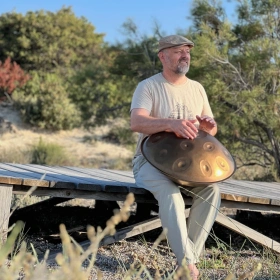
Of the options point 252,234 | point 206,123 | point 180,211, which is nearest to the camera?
point 180,211

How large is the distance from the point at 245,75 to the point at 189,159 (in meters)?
5.35

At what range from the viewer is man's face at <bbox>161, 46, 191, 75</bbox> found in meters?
3.68

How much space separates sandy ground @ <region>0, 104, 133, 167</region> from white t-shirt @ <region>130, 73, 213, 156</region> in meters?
12.1

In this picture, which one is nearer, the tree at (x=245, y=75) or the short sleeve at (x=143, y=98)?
the short sleeve at (x=143, y=98)

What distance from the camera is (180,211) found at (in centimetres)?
321

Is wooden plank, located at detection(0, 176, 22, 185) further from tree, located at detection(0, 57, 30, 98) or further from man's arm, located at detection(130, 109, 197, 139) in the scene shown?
tree, located at detection(0, 57, 30, 98)

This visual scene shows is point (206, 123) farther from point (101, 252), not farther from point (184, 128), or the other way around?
point (101, 252)

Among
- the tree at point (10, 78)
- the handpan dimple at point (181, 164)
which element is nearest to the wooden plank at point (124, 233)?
the handpan dimple at point (181, 164)

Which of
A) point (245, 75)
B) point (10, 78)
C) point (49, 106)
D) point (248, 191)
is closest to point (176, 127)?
point (248, 191)

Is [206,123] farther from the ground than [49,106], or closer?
farther from the ground

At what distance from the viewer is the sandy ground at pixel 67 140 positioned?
55.6ft

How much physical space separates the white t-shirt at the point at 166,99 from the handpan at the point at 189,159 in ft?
0.78

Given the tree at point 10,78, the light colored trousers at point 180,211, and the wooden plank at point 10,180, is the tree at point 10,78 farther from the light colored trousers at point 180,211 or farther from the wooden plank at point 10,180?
the light colored trousers at point 180,211

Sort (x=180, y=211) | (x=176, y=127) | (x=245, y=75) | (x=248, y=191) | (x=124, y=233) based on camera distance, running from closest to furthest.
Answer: (x=180, y=211)
(x=176, y=127)
(x=124, y=233)
(x=248, y=191)
(x=245, y=75)
